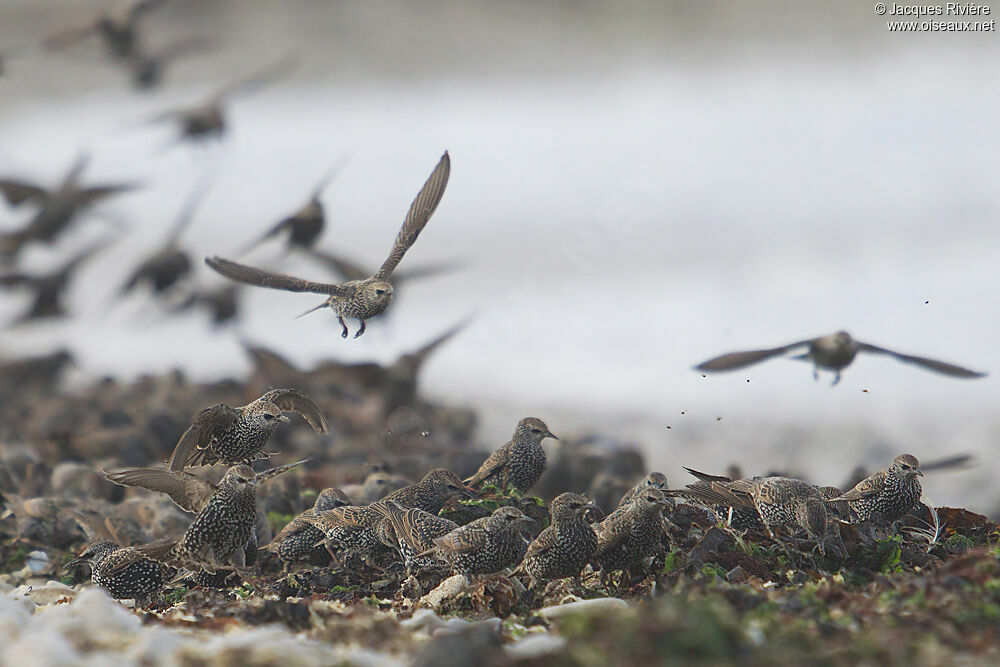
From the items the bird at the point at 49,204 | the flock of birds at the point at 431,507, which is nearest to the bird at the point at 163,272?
the bird at the point at 49,204

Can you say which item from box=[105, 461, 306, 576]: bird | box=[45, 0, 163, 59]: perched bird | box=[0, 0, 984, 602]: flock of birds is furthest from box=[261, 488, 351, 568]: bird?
box=[45, 0, 163, 59]: perched bird

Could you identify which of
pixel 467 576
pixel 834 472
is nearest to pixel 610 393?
pixel 834 472

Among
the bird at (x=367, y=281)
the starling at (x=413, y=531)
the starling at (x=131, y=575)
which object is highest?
the bird at (x=367, y=281)

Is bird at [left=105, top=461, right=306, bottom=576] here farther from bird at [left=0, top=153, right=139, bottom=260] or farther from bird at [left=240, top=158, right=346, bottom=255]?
bird at [left=0, top=153, right=139, bottom=260]

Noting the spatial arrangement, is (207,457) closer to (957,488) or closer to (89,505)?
(89,505)

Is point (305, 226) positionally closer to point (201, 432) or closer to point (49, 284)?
point (201, 432)

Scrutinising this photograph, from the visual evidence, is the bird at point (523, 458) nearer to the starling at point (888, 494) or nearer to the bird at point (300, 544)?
the bird at point (300, 544)

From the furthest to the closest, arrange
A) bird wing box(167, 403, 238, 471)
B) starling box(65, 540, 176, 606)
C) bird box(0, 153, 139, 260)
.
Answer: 1. bird box(0, 153, 139, 260)
2. starling box(65, 540, 176, 606)
3. bird wing box(167, 403, 238, 471)
